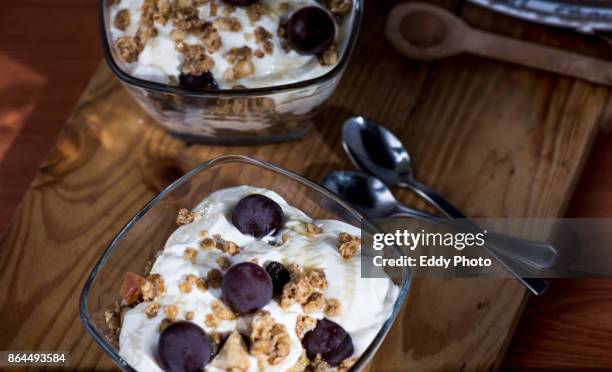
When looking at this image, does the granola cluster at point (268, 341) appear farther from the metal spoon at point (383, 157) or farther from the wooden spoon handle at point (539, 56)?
the wooden spoon handle at point (539, 56)

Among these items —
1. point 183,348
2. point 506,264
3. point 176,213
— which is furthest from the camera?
point 506,264

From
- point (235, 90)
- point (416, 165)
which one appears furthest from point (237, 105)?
point (416, 165)

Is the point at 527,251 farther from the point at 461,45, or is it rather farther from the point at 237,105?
the point at 237,105

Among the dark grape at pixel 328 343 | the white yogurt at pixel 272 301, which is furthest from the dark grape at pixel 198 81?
the dark grape at pixel 328 343

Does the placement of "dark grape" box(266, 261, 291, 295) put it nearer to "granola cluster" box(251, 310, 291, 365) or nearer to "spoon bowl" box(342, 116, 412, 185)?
"granola cluster" box(251, 310, 291, 365)

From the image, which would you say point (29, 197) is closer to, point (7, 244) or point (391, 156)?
point (7, 244)

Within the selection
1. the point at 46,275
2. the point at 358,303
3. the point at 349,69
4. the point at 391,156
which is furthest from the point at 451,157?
the point at 46,275
